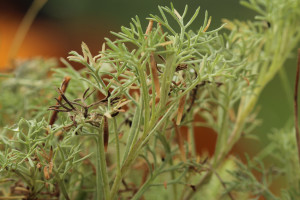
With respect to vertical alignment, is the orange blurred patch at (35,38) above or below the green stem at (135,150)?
above

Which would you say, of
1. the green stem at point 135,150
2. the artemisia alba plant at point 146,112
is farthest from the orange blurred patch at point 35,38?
the green stem at point 135,150

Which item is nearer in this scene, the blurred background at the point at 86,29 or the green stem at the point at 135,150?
the green stem at the point at 135,150

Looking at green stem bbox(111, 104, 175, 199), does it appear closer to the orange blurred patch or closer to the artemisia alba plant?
the artemisia alba plant

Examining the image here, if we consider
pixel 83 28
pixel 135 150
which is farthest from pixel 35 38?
pixel 135 150

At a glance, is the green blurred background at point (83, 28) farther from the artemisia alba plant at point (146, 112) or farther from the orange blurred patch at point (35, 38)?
the artemisia alba plant at point (146, 112)

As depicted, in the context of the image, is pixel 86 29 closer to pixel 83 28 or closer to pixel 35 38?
pixel 83 28

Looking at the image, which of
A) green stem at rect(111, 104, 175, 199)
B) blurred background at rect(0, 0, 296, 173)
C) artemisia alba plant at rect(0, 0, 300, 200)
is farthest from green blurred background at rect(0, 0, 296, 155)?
green stem at rect(111, 104, 175, 199)
